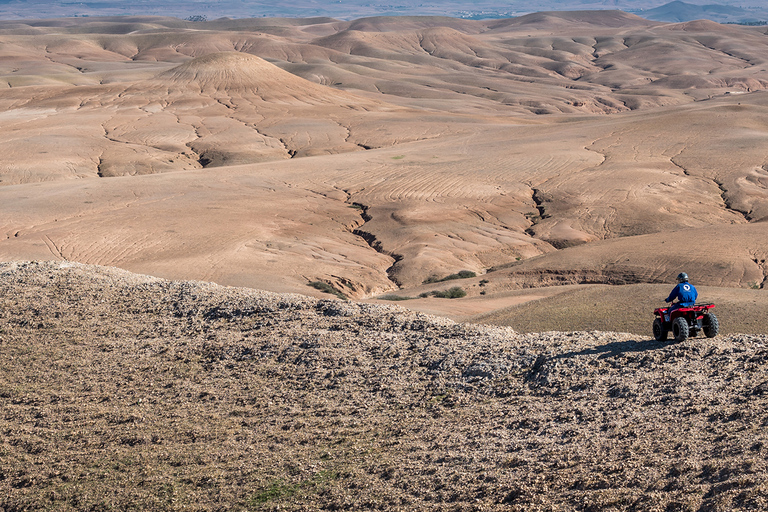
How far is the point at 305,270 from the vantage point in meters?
22.3

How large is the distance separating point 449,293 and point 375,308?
7.11 m

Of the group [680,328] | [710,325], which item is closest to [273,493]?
[680,328]

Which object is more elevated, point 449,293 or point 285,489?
point 285,489

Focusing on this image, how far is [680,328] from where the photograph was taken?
9117 mm

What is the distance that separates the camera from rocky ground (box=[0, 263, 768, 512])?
21.7 feet

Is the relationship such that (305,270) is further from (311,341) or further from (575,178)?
(575,178)

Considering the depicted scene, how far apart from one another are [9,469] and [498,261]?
19.3 meters

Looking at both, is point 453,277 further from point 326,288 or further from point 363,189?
point 363,189

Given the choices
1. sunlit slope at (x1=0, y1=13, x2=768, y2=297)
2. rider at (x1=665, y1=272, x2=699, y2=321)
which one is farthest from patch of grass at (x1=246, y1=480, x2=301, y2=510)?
sunlit slope at (x1=0, y1=13, x2=768, y2=297)

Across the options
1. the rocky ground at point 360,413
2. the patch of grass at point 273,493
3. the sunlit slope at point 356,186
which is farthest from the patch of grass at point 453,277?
the patch of grass at point 273,493

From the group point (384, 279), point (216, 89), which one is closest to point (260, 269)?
point (384, 279)

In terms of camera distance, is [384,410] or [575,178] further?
[575,178]

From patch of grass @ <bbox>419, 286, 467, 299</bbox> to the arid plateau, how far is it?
6.7 inches

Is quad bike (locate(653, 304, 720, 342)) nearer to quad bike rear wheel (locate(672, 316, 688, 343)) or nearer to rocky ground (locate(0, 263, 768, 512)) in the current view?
quad bike rear wheel (locate(672, 316, 688, 343))
